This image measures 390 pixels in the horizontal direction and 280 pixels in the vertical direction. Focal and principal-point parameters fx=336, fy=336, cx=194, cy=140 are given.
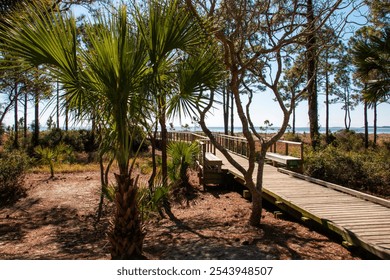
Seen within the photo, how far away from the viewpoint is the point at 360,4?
623 centimetres

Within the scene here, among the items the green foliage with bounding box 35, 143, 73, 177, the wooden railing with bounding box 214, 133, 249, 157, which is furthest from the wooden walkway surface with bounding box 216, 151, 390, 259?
the green foliage with bounding box 35, 143, 73, 177

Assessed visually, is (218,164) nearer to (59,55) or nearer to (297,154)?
(297,154)

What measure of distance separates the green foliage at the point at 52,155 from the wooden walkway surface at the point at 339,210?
27.2 feet

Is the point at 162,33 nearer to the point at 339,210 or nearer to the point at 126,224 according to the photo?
the point at 126,224

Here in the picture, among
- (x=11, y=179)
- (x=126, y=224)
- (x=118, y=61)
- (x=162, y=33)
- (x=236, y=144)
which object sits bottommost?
(x=11, y=179)

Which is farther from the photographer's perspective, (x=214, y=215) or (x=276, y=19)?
(x=214, y=215)

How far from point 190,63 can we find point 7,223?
5.55 metres

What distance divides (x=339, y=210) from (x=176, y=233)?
2.74 metres

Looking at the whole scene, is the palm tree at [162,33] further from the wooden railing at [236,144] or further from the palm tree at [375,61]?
the wooden railing at [236,144]

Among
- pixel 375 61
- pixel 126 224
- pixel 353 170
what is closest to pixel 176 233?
pixel 126 224

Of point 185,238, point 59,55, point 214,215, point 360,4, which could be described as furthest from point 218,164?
point 59,55

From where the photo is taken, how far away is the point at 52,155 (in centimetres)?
1289

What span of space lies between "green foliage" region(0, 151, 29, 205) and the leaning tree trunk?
21.5 ft

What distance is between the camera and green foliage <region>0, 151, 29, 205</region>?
30.3 feet
